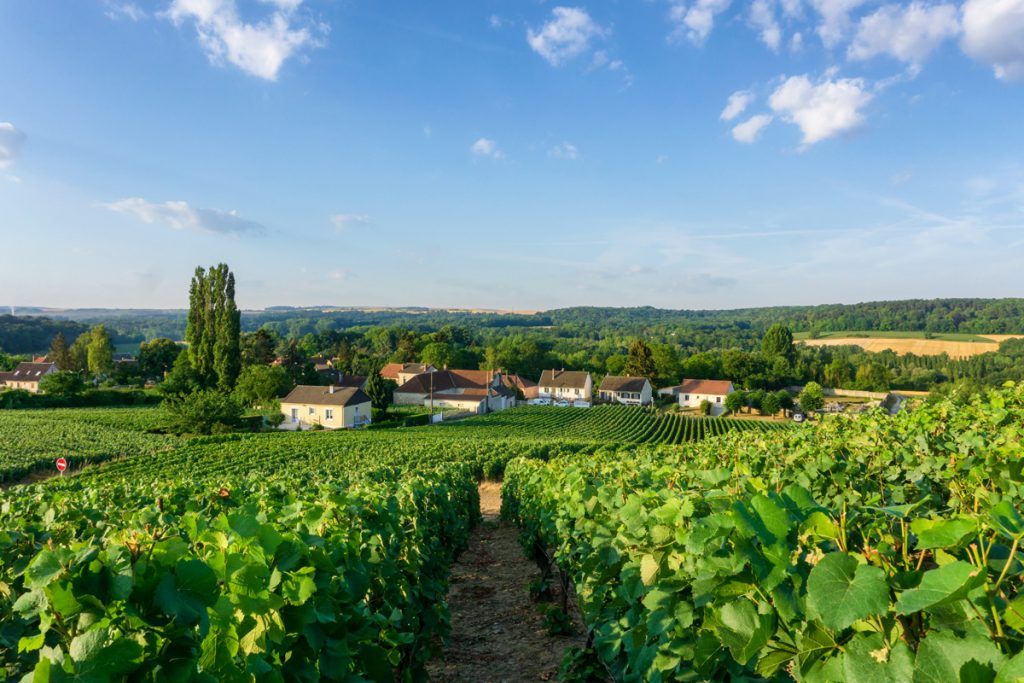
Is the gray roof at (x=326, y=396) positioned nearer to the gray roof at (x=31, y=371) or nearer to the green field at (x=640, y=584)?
the gray roof at (x=31, y=371)

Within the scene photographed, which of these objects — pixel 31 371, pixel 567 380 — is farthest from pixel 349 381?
pixel 31 371

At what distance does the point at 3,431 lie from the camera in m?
36.2

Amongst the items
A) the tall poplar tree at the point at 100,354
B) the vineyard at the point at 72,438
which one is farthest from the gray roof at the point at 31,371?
the vineyard at the point at 72,438

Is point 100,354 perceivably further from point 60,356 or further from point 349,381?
point 349,381

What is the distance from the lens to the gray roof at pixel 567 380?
79812 millimetres

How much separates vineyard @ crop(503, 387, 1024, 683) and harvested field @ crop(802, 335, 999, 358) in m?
132

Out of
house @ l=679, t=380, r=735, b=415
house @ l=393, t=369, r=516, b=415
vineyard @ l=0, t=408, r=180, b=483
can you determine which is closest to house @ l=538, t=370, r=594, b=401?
house @ l=393, t=369, r=516, b=415

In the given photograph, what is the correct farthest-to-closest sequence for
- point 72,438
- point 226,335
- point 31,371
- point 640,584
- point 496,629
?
point 31,371 → point 226,335 → point 72,438 → point 496,629 → point 640,584

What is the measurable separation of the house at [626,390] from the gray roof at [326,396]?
3688cm

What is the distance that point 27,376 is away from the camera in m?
71.8

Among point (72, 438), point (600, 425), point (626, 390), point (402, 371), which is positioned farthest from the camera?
point (402, 371)

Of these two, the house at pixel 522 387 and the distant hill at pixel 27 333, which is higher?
the distant hill at pixel 27 333

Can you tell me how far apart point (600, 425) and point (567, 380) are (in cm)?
2880

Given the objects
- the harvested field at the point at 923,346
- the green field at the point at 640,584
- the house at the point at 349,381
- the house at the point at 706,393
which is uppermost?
the green field at the point at 640,584
